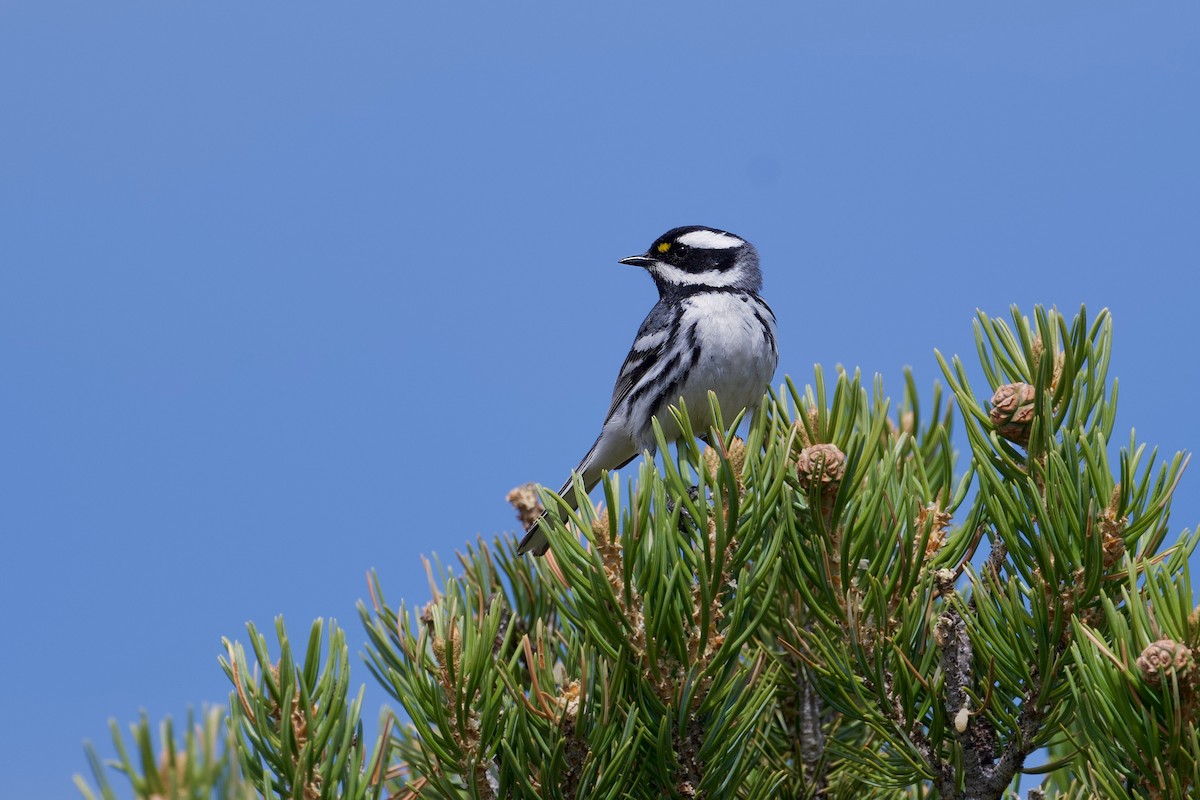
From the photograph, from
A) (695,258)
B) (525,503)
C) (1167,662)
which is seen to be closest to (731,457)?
(1167,662)

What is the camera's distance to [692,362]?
5367 mm

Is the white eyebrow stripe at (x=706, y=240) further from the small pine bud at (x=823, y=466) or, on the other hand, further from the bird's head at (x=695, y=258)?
the small pine bud at (x=823, y=466)

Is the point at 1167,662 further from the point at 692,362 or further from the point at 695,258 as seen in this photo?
the point at 695,258

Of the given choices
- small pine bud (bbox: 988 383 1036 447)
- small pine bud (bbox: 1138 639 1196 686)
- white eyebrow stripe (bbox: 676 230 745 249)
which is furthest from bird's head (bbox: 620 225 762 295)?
small pine bud (bbox: 1138 639 1196 686)

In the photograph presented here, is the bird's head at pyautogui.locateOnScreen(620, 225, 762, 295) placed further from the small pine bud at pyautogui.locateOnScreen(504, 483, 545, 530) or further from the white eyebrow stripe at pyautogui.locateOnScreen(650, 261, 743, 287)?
the small pine bud at pyautogui.locateOnScreen(504, 483, 545, 530)

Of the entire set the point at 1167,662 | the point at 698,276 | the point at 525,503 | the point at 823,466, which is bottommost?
the point at 1167,662

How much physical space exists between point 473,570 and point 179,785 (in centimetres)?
177

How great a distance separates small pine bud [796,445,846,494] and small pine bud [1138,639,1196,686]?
0.66m

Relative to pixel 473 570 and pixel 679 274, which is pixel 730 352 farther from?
pixel 473 570

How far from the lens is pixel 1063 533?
2.07 meters

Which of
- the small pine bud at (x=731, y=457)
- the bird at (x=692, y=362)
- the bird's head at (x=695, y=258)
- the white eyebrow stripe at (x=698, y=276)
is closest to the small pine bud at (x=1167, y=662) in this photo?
the small pine bud at (x=731, y=457)

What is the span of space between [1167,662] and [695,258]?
4914 mm

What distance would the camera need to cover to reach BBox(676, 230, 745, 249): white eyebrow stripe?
255 inches

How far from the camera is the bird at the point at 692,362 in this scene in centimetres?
534
